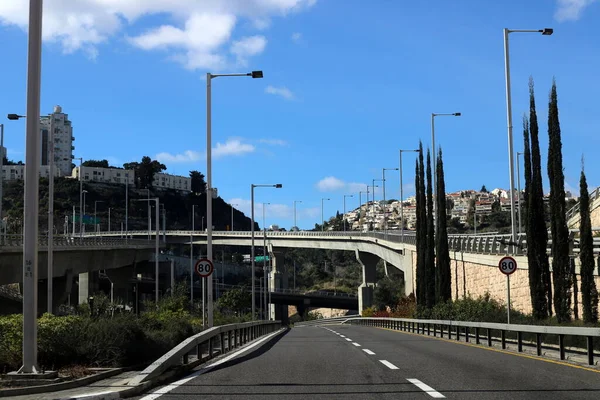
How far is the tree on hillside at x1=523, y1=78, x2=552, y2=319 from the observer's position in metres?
28.0

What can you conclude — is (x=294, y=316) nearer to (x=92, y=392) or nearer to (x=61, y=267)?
(x=61, y=267)

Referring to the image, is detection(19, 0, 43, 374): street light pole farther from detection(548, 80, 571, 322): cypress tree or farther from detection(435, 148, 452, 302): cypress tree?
detection(435, 148, 452, 302): cypress tree

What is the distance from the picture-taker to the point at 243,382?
1129 cm

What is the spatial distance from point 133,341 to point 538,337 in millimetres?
9598

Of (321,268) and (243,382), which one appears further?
(321,268)

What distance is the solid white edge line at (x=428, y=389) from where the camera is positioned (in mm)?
9347

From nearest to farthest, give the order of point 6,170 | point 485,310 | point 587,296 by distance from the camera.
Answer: point 587,296 → point 485,310 → point 6,170

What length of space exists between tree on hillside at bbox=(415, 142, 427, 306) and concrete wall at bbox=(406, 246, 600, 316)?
2.28m

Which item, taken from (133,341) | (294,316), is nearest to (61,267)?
(133,341)

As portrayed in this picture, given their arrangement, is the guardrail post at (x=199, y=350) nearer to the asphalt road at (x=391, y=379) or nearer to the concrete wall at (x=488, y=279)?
the asphalt road at (x=391, y=379)

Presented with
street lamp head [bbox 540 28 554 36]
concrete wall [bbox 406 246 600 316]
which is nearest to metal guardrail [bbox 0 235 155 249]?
concrete wall [bbox 406 246 600 316]

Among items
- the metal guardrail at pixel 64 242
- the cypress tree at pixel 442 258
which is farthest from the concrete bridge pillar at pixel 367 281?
the cypress tree at pixel 442 258

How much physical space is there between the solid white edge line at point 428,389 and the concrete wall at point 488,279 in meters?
16.3

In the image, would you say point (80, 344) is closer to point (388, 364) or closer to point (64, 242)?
point (388, 364)
